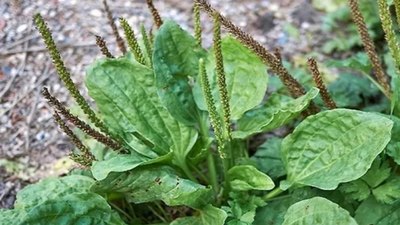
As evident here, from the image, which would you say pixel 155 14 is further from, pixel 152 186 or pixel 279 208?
pixel 279 208

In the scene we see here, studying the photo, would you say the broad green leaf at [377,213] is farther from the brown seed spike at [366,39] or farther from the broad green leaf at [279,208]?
the brown seed spike at [366,39]

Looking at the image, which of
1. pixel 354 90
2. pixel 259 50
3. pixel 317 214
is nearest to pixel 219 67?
pixel 259 50

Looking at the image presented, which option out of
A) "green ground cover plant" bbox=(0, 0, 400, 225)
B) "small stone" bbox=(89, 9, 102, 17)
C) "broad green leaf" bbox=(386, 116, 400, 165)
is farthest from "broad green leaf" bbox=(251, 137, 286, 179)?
"small stone" bbox=(89, 9, 102, 17)

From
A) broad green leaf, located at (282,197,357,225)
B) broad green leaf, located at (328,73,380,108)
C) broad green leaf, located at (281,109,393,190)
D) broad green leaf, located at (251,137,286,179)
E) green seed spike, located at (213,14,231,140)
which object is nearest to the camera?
green seed spike, located at (213,14,231,140)

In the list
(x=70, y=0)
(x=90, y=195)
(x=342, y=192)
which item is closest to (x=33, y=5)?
(x=70, y=0)

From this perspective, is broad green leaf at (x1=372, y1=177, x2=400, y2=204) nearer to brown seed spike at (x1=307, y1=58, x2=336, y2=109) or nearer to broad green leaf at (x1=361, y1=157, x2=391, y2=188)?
broad green leaf at (x1=361, y1=157, x2=391, y2=188)

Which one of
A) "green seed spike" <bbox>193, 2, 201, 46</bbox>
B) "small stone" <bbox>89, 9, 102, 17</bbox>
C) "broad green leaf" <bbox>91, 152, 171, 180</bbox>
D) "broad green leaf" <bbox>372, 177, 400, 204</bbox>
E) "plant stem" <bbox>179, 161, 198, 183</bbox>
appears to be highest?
"small stone" <bbox>89, 9, 102, 17</bbox>

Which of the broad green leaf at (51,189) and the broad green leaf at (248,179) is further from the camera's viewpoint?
the broad green leaf at (51,189)

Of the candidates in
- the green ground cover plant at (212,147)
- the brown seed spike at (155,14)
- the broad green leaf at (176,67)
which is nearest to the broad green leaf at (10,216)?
the green ground cover plant at (212,147)
